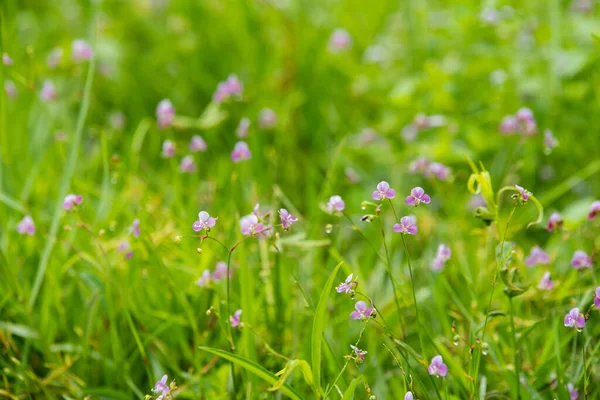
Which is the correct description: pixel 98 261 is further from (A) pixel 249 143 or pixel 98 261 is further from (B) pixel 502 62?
(B) pixel 502 62

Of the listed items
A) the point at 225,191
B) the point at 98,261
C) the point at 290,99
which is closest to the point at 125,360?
the point at 98,261

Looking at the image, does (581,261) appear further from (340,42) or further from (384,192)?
(340,42)

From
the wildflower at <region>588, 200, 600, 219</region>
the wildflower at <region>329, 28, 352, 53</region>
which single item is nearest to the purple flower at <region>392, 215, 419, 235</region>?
the wildflower at <region>588, 200, 600, 219</region>

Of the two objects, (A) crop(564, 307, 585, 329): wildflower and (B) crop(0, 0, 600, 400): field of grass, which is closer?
(A) crop(564, 307, 585, 329): wildflower

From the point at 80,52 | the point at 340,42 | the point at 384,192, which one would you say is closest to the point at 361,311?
the point at 384,192

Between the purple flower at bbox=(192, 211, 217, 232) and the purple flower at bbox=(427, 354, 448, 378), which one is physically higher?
the purple flower at bbox=(192, 211, 217, 232)

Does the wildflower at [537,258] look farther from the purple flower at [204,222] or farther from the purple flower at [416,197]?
the purple flower at [204,222]

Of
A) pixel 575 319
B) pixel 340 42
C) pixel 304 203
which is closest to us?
pixel 575 319

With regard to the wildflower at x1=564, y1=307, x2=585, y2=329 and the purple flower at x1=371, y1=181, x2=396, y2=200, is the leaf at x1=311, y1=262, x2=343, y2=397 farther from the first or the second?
the wildflower at x1=564, y1=307, x2=585, y2=329
